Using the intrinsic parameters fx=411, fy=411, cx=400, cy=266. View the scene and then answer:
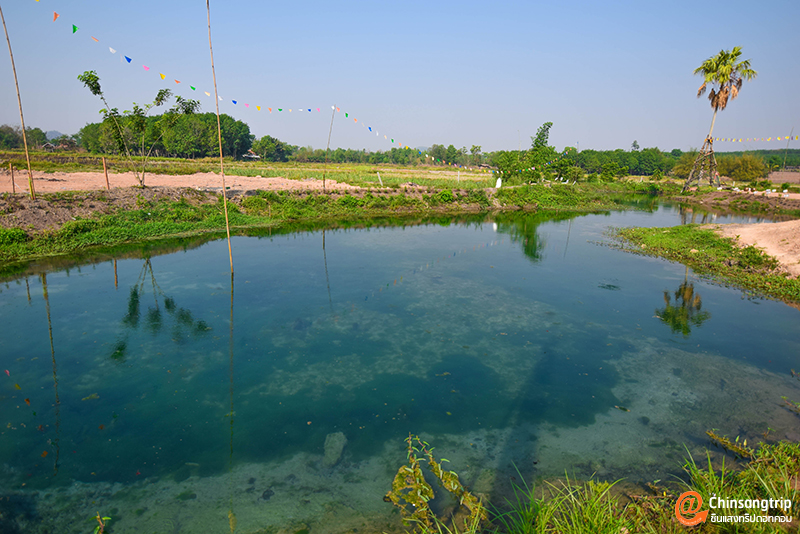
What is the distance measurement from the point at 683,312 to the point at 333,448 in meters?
9.66

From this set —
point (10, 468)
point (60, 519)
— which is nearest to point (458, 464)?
point (60, 519)

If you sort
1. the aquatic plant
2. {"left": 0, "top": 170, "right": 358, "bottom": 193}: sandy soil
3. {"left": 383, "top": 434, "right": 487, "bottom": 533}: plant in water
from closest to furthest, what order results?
{"left": 383, "top": 434, "right": 487, "bottom": 533}: plant in water < the aquatic plant < {"left": 0, "top": 170, "right": 358, "bottom": 193}: sandy soil

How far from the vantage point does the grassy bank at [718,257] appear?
12.4 m

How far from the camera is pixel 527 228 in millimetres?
24000

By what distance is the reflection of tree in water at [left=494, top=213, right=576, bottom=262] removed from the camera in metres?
17.9

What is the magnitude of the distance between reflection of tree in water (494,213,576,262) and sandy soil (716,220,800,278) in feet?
24.7

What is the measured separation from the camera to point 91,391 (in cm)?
654

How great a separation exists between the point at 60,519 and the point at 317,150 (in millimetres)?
111936

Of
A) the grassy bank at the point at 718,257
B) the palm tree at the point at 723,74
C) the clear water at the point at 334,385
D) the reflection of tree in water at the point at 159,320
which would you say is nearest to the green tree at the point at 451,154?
the palm tree at the point at 723,74

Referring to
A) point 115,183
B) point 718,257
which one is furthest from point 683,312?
point 115,183

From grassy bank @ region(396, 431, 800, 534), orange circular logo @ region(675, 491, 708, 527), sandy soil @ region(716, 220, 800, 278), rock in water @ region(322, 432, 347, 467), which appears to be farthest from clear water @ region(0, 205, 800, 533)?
sandy soil @ region(716, 220, 800, 278)

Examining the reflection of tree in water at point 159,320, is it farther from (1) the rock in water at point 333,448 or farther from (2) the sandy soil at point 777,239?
(2) the sandy soil at point 777,239

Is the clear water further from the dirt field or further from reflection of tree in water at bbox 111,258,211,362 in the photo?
the dirt field

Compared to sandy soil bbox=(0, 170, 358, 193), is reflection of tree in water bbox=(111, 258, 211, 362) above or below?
below
